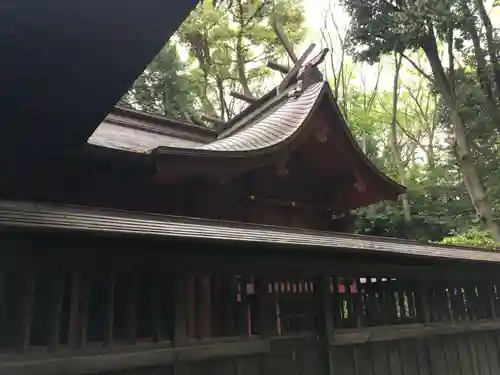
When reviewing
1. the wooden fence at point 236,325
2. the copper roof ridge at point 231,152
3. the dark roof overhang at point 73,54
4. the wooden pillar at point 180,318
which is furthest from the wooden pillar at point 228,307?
the dark roof overhang at point 73,54

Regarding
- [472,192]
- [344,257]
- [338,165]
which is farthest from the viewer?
[472,192]

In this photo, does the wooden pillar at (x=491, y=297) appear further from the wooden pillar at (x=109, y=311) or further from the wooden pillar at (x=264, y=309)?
the wooden pillar at (x=109, y=311)

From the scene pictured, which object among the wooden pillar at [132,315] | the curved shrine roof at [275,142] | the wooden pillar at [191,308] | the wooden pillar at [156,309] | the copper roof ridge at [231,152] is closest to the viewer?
the wooden pillar at [132,315]

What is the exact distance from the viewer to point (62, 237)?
3.30 meters

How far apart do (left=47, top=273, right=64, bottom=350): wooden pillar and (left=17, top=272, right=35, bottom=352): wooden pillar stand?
15 cm

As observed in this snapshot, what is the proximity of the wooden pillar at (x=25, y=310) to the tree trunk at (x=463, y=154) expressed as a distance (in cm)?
1251

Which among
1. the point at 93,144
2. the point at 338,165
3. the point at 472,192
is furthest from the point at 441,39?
the point at 93,144

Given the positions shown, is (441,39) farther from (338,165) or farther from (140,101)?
(140,101)

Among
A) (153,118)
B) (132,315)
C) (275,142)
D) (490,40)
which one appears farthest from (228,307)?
(490,40)

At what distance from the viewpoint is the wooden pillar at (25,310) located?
10.2ft

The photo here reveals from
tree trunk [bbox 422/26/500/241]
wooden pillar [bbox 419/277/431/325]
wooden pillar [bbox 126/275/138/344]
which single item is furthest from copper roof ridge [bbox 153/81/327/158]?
tree trunk [bbox 422/26/500/241]

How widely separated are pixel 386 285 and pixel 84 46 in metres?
4.52

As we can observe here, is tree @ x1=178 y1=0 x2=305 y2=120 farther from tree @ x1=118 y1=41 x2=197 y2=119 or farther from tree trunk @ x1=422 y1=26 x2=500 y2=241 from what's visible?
tree trunk @ x1=422 y1=26 x2=500 y2=241

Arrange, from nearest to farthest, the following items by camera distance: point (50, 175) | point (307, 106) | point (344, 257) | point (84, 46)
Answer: point (84, 46), point (344, 257), point (50, 175), point (307, 106)
